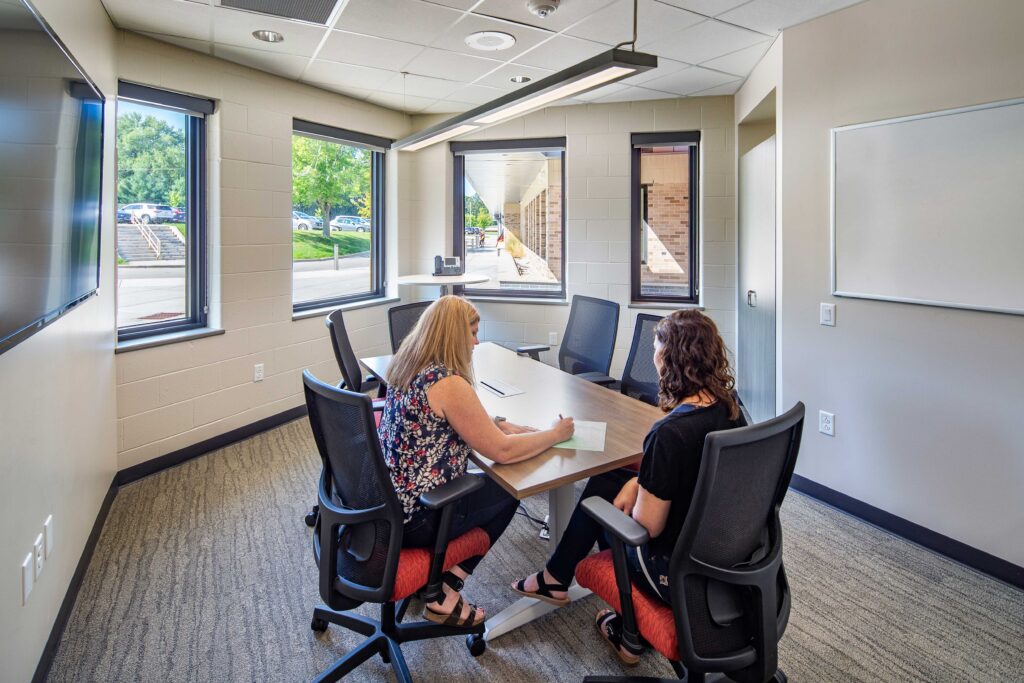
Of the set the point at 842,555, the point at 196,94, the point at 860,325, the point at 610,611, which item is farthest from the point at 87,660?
the point at 860,325

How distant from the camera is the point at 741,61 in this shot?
3920 millimetres

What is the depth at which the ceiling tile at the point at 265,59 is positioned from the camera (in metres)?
3.74

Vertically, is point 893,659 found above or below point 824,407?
below


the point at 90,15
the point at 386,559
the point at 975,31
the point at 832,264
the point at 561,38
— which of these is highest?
the point at 561,38

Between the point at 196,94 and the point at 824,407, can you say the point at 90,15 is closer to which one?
the point at 196,94

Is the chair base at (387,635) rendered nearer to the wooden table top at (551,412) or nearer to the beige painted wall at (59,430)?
the wooden table top at (551,412)

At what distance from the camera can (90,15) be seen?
8.87 ft

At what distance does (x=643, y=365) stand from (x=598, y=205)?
2478 millimetres

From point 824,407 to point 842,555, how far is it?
84 cm

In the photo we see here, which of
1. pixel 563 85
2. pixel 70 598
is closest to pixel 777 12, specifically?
pixel 563 85

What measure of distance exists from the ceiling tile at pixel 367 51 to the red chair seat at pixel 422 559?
2.99m

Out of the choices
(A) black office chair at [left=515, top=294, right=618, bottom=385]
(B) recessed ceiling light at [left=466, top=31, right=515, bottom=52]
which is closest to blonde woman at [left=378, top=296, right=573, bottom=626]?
(A) black office chair at [left=515, top=294, right=618, bottom=385]

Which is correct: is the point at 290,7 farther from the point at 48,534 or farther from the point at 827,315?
the point at 827,315

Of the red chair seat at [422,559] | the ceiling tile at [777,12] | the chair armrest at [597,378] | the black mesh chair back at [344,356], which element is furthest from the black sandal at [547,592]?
the ceiling tile at [777,12]
